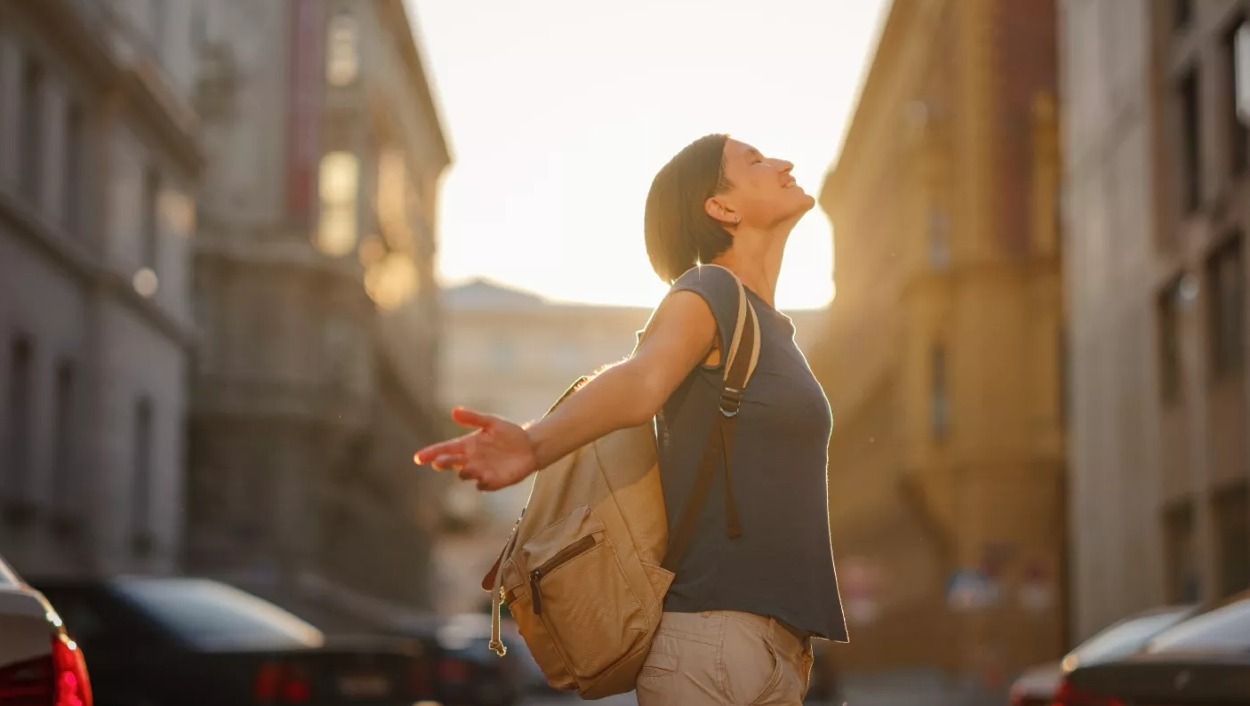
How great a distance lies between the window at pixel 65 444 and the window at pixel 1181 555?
623 inches

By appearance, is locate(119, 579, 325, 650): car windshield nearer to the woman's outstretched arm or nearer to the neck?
the neck

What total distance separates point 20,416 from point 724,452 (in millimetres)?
27351

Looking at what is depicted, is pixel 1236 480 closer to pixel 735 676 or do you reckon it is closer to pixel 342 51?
pixel 735 676

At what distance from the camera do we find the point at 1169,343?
105 ft

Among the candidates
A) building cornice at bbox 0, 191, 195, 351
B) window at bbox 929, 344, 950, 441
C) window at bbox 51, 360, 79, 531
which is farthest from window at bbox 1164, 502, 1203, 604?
window at bbox 929, 344, 950, 441

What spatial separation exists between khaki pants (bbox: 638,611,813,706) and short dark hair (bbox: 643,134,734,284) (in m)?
0.78

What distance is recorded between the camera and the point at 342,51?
203ft

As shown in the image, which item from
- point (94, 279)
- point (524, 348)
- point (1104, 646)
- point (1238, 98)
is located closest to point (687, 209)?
point (1104, 646)

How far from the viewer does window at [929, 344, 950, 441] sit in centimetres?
5277

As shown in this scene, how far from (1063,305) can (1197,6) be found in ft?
65.4

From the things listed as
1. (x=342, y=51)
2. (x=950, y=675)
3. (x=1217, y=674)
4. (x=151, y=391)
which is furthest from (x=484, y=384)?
(x=1217, y=674)

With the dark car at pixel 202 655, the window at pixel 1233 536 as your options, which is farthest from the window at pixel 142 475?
the dark car at pixel 202 655

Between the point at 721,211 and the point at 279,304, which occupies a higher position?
the point at 279,304

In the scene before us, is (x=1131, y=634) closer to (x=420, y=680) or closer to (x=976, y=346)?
(x=420, y=680)
